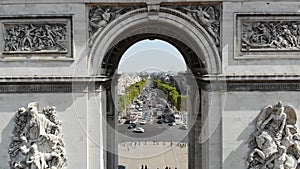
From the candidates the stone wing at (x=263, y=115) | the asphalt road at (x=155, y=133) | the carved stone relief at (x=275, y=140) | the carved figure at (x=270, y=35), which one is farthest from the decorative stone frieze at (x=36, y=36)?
the asphalt road at (x=155, y=133)

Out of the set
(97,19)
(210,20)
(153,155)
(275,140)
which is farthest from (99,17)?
(153,155)

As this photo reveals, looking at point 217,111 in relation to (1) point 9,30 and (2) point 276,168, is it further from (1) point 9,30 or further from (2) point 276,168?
(1) point 9,30

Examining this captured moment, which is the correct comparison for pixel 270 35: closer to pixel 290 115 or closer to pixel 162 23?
pixel 290 115

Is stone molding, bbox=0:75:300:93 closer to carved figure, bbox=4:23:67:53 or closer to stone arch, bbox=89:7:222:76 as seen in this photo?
stone arch, bbox=89:7:222:76

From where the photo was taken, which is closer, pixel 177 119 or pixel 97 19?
pixel 97 19

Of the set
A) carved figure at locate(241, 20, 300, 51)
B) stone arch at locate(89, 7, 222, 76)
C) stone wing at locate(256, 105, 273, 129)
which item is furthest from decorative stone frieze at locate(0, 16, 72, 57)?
stone wing at locate(256, 105, 273, 129)

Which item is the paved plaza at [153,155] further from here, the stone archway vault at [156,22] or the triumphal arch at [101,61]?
the stone archway vault at [156,22]
